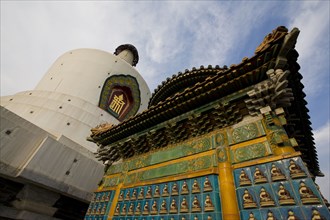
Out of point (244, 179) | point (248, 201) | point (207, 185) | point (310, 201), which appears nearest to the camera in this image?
point (310, 201)

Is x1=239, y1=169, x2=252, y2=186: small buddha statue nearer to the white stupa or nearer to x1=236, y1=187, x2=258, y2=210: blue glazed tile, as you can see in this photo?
x1=236, y1=187, x2=258, y2=210: blue glazed tile

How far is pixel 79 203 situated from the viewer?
8.89 metres

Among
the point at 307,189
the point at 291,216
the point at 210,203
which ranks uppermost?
the point at 307,189

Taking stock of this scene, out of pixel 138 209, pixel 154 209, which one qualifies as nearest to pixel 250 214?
pixel 154 209

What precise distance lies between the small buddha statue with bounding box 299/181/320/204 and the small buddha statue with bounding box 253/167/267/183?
487 mm

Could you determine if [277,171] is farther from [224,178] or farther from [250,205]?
[224,178]

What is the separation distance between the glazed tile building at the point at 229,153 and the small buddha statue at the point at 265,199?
1cm

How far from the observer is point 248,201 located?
9.46 feet

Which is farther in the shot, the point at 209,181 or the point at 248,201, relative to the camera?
the point at 209,181

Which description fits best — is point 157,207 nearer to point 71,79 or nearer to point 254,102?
point 254,102

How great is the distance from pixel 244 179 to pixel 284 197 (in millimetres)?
643

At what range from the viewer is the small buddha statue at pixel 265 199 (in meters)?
2.66

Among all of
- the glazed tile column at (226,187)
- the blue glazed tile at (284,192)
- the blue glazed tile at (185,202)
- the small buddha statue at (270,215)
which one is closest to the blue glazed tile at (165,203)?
the blue glazed tile at (185,202)

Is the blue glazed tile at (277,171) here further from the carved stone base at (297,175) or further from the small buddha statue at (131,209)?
the small buddha statue at (131,209)
